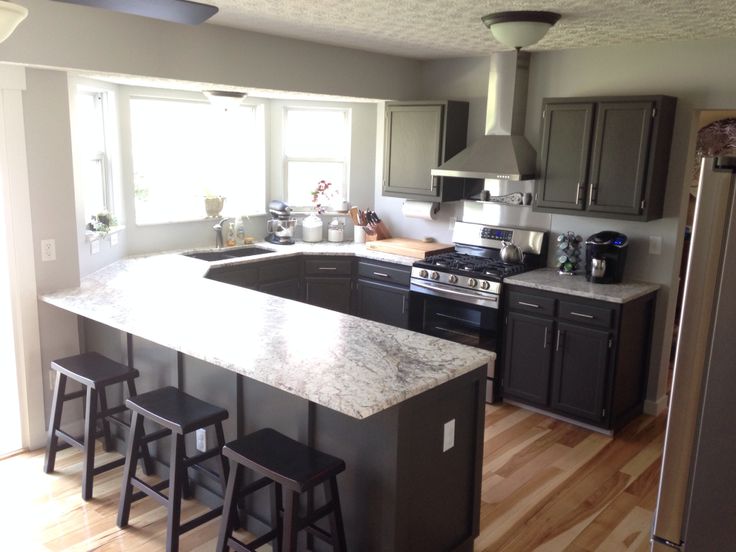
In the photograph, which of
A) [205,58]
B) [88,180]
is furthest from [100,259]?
[205,58]

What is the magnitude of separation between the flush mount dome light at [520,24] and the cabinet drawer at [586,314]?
1681mm

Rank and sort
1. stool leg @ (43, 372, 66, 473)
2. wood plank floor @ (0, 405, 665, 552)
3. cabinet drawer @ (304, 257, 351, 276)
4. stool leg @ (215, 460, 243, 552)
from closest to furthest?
stool leg @ (215, 460, 243, 552) → wood plank floor @ (0, 405, 665, 552) → stool leg @ (43, 372, 66, 473) → cabinet drawer @ (304, 257, 351, 276)

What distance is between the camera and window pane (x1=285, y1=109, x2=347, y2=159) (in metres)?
5.91

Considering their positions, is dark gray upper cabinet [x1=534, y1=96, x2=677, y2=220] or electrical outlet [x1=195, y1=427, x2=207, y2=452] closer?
electrical outlet [x1=195, y1=427, x2=207, y2=452]

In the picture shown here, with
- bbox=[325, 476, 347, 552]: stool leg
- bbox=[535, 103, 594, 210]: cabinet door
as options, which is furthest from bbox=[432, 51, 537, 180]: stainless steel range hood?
bbox=[325, 476, 347, 552]: stool leg

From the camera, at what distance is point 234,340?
2887 mm

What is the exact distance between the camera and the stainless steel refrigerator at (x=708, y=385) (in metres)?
A: 1.19

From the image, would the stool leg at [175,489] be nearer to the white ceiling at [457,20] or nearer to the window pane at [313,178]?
the white ceiling at [457,20]

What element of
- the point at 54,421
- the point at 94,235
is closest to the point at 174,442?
the point at 54,421

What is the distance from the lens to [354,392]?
231 cm

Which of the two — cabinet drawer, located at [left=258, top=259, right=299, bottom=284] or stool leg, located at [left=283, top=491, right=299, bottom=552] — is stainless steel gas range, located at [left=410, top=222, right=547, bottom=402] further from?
stool leg, located at [left=283, top=491, right=299, bottom=552]

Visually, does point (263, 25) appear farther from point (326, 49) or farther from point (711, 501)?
point (711, 501)

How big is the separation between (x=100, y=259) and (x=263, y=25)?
1956mm

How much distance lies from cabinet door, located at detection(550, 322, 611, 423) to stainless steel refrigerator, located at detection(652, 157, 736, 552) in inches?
113
